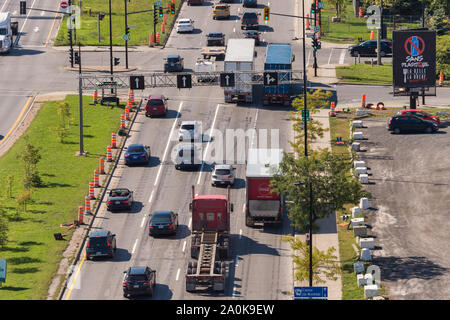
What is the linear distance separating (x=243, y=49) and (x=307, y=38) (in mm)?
21995

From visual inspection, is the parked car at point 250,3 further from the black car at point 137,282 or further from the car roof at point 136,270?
the black car at point 137,282

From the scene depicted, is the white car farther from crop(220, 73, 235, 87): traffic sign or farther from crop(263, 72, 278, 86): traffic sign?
crop(263, 72, 278, 86): traffic sign

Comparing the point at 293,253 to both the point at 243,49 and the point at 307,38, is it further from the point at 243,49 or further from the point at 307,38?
the point at 307,38

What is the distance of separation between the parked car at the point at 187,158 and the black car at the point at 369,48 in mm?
35423

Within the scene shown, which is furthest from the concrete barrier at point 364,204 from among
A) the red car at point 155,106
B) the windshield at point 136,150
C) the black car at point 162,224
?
the red car at point 155,106

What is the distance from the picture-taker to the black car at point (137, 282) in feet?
196

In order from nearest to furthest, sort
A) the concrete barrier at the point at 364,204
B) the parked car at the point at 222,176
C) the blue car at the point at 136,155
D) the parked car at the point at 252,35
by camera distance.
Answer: the concrete barrier at the point at 364,204 < the parked car at the point at 222,176 < the blue car at the point at 136,155 < the parked car at the point at 252,35

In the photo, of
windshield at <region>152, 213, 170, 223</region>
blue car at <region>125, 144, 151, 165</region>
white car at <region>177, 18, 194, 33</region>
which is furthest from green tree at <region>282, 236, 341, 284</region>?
white car at <region>177, 18, 194, 33</region>

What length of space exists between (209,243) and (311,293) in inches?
501

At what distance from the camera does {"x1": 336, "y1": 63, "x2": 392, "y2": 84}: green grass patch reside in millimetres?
105188

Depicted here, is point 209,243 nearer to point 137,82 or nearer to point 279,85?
point 137,82

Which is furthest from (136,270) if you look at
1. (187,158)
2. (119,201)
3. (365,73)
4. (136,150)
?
(365,73)
